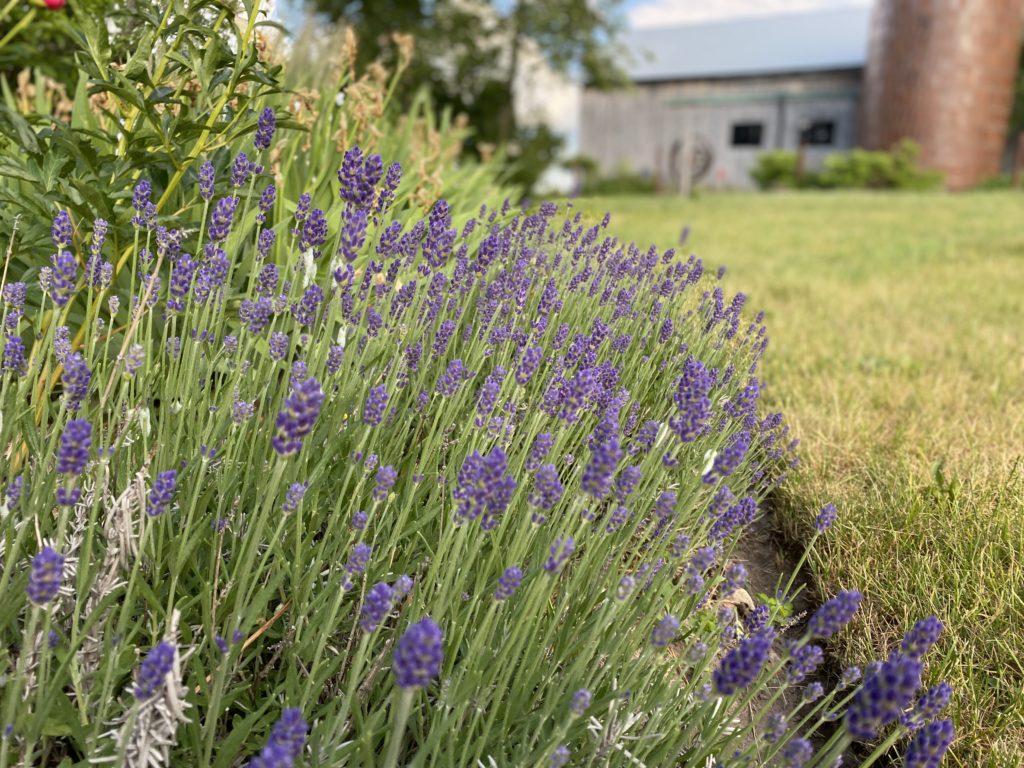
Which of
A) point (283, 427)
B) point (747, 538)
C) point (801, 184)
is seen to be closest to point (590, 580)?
point (283, 427)

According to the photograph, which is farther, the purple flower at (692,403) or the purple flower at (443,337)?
the purple flower at (443,337)

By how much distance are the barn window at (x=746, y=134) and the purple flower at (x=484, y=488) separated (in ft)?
89.0

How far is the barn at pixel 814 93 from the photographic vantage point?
19484 millimetres

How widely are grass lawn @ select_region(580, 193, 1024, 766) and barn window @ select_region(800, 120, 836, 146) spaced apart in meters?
18.4

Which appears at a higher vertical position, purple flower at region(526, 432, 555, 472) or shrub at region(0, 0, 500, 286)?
shrub at region(0, 0, 500, 286)

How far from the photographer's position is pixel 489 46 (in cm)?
1773

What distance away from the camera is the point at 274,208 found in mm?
2914

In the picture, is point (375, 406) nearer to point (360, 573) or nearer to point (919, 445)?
point (360, 573)

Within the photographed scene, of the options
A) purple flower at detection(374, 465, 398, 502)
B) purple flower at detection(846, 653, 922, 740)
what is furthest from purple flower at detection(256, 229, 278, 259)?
purple flower at detection(846, 653, 922, 740)

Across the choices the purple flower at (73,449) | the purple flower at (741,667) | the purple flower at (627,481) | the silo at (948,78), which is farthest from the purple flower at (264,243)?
the silo at (948,78)

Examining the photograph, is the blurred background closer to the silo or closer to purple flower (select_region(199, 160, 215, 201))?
the silo

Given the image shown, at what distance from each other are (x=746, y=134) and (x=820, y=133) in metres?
2.37

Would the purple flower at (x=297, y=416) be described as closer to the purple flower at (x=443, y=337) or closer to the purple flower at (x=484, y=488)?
the purple flower at (x=484, y=488)

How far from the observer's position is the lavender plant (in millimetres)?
1174
